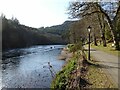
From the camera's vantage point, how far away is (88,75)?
16.7m

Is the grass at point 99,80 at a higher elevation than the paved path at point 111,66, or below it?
below

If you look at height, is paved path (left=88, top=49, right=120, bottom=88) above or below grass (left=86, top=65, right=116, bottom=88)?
above

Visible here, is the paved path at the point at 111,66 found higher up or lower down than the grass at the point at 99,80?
higher up

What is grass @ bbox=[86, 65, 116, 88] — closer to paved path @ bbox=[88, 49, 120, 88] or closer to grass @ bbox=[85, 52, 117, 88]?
grass @ bbox=[85, 52, 117, 88]

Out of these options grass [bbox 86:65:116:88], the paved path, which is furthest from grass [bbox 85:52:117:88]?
the paved path

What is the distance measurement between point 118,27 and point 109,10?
1236cm

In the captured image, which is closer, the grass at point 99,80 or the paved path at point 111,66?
the grass at point 99,80

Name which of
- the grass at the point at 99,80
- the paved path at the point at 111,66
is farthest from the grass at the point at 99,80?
the paved path at the point at 111,66

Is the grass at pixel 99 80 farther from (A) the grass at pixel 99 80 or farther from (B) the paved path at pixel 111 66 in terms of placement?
(B) the paved path at pixel 111 66

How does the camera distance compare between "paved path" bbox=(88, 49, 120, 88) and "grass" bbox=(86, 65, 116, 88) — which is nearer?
"grass" bbox=(86, 65, 116, 88)

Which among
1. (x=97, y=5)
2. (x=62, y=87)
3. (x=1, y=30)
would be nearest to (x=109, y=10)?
(x=97, y=5)

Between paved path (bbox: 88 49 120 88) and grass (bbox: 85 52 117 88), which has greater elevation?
paved path (bbox: 88 49 120 88)

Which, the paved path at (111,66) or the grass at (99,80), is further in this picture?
the paved path at (111,66)

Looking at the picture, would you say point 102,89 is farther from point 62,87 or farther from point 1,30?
point 1,30
